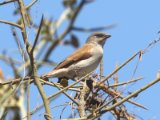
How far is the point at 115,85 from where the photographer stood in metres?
4.09

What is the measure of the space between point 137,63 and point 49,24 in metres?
4.28

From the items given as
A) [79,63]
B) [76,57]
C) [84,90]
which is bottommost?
[84,90]

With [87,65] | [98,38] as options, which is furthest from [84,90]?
[98,38]

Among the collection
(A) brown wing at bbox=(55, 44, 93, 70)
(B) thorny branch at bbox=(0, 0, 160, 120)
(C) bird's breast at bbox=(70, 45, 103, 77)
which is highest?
(A) brown wing at bbox=(55, 44, 93, 70)

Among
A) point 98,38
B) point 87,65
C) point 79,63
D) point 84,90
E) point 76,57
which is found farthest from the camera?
point 98,38

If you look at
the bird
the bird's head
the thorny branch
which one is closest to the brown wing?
the bird

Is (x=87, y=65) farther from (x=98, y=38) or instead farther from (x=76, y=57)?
(x=98, y=38)

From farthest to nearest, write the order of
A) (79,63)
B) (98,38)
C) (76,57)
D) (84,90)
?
(98,38), (76,57), (79,63), (84,90)

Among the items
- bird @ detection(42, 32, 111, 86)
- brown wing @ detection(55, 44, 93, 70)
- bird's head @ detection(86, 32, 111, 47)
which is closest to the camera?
bird @ detection(42, 32, 111, 86)

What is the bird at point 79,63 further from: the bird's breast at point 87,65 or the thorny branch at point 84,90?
the thorny branch at point 84,90

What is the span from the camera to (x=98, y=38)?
9828 mm

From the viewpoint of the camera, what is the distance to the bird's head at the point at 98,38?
Answer: 31.7 ft

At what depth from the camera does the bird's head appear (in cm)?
966

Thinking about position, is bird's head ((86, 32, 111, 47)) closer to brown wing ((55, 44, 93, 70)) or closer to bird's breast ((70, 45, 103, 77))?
brown wing ((55, 44, 93, 70))
